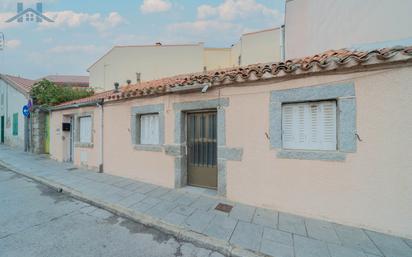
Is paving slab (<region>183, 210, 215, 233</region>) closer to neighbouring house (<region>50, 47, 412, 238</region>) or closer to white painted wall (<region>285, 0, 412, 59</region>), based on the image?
neighbouring house (<region>50, 47, 412, 238</region>)

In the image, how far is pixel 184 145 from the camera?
5.60 meters

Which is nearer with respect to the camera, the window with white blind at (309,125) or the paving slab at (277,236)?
the paving slab at (277,236)

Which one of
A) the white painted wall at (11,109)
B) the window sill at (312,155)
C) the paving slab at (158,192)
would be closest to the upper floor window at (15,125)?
the white painted wall at (11,109)

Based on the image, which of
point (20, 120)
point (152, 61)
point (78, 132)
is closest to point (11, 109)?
point (20, 120)

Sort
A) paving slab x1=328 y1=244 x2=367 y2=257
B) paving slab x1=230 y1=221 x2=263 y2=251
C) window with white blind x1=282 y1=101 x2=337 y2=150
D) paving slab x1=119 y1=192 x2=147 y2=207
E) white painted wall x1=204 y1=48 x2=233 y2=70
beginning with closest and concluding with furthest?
1. paving slab x1=328 y1=244 x2=367 y2=257
2. paving slab x1=230 y1=221 x2=263 y2=251
3. window with white blind x1=282 y1=101 x2=337 y2=150
4. paving slab x1=119 y1=192 x2=147 y2=207
5. white painted wall x1=204 y1=48 x2=233 y2=70

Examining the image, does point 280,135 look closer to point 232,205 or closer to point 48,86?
point 232,205

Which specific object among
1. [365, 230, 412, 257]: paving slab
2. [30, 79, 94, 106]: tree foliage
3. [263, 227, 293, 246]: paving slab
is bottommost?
[365, 230, 412, 257]: paving slab

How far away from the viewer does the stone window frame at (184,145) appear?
4758mm

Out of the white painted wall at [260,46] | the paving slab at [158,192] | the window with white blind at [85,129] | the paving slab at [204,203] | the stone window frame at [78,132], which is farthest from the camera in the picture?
the white painted wall at [260,46]

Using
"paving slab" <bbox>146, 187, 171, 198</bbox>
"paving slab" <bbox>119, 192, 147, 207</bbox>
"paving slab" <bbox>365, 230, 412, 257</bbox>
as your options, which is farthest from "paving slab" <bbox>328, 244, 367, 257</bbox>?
"paving slab" <bbox>119, 192, 147, 207</bbox>

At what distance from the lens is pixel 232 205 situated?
14.6ft

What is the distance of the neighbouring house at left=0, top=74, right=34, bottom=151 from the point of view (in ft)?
43.2

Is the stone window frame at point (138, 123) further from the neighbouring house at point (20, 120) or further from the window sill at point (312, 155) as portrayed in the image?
the neighbouring house at point (20, 120)

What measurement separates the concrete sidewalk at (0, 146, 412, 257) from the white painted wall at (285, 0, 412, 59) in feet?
12.6
